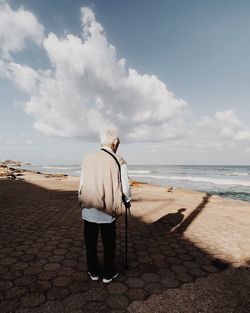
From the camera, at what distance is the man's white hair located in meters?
3.07

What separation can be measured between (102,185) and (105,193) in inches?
3.8

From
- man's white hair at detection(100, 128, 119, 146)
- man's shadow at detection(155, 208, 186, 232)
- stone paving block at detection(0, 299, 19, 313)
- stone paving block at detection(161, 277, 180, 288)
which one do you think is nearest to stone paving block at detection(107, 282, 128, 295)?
stone paving block at detection(161, 277, 180, 288)

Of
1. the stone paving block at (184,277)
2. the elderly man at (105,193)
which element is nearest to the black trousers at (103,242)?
the elderly man at (105,193)

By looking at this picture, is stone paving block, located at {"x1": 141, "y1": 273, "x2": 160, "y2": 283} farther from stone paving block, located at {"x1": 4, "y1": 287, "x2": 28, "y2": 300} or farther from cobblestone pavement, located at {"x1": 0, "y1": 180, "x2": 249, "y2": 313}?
stone paving block, located at {"x1": 4, "y1": 287, "x2": 28, "y2": 300}

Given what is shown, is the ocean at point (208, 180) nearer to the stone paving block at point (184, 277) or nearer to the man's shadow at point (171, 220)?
the man's shadow at point (171, 220)

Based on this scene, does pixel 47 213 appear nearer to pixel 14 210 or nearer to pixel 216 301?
pixel 14 210

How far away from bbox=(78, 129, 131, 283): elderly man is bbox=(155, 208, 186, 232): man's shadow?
2.95 meters

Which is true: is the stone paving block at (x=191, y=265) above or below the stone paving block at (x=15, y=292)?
below

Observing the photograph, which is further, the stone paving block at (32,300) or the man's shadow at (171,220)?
the man's shadow at (171,220)

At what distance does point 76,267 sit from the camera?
3.52 m

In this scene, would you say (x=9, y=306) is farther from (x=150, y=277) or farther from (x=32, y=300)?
(x=150, y=277)

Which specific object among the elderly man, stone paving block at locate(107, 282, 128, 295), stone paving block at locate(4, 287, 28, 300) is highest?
the elderly man

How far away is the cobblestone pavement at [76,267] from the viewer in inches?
105

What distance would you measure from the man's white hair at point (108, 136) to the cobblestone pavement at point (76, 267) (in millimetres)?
1701
